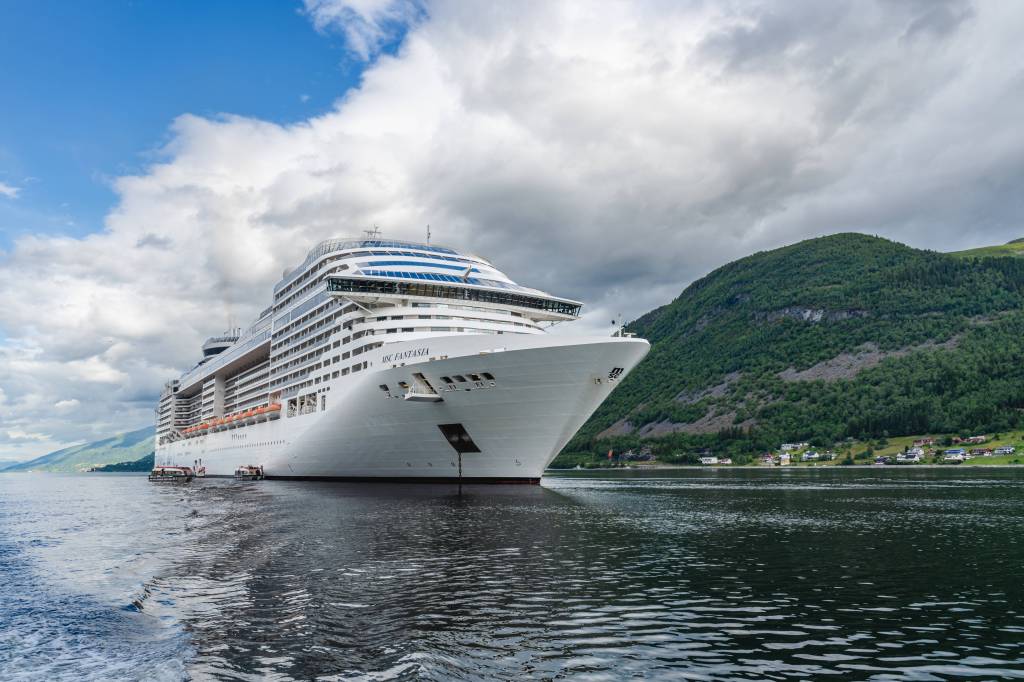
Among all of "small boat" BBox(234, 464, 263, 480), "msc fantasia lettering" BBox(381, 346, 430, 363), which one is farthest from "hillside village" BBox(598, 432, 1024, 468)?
"msc fantasia lettering" BBox(381, 346, 430, 363)

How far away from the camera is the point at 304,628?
14.9 meters

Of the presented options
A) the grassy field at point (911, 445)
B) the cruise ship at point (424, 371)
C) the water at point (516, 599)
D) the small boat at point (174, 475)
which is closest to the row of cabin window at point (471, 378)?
the cruise ship at point (424, 371)

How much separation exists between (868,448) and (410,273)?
141m

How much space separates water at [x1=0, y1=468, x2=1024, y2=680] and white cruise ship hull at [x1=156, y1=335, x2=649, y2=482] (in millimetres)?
11475

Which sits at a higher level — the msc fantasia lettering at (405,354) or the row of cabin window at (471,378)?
the msc fantasia lettering at (405,354)

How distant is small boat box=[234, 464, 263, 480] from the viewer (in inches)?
3086

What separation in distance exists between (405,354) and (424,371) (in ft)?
8.81

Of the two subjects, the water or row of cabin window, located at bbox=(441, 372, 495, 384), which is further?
row of cabin window, located at bbox=(441, 372, 495, 384)

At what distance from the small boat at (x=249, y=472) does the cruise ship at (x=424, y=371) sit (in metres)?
3.77

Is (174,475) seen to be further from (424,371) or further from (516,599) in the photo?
(516,599)

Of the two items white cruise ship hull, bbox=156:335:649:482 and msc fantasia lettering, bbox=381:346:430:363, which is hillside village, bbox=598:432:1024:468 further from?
msc fantasia lettering, bbox=381:346:430:363

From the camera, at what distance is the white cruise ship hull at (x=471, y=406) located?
144ft

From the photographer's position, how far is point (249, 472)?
8044 cm

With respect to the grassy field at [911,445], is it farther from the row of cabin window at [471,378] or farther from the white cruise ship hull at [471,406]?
the row of cabin window at [471,378]
